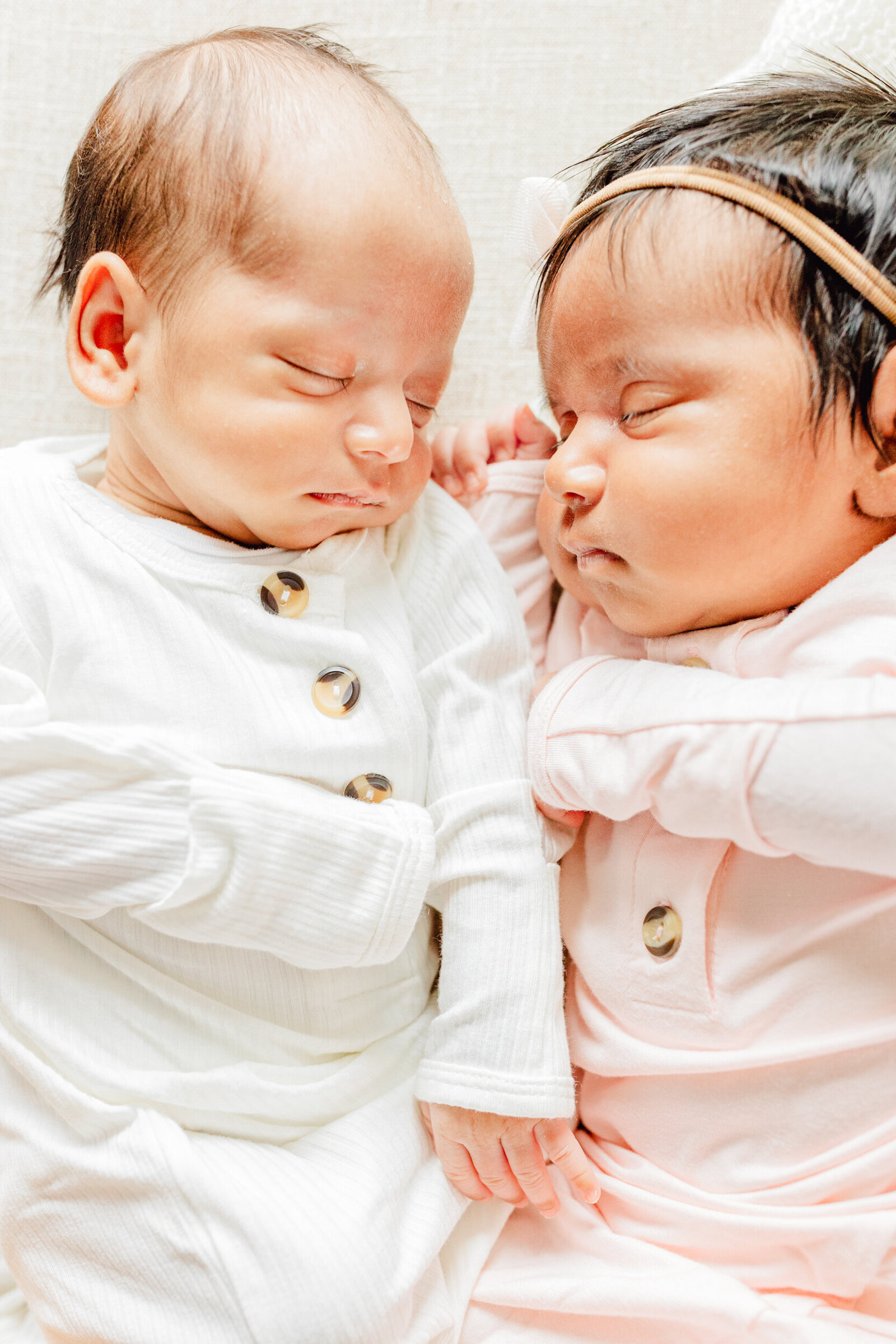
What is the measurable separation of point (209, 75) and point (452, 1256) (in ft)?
4.15

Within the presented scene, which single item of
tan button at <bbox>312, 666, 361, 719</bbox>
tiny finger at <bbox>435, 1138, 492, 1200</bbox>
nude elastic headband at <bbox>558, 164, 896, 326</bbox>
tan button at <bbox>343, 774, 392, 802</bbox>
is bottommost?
tiny finger at <bbox>435, 1138, 492, 1200</bbox>

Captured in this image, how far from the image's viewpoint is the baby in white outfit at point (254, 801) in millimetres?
1088

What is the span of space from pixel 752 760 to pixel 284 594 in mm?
529

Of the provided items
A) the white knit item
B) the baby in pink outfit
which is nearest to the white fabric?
the baby in pink outfit

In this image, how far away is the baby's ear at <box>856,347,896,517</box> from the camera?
1.07 m

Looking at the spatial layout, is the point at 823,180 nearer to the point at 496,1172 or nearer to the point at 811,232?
the point at 811,232

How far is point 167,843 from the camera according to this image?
109cm

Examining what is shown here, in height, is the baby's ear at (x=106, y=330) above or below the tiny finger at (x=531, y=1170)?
above

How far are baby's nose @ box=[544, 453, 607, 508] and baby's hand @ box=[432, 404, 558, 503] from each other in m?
0.26

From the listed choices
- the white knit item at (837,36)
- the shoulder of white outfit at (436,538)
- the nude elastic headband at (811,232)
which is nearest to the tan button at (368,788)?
the shoulder of white outfit at (436,538)

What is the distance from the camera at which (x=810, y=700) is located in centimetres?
103

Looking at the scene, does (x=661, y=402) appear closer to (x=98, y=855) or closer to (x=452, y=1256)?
(x=98, y=855)

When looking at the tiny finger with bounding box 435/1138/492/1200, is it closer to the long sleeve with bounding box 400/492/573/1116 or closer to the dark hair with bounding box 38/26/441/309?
the long sleeve with bounding box 400/492/573/1116

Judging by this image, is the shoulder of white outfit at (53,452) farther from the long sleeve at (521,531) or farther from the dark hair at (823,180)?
the dark hair at (823,180)
